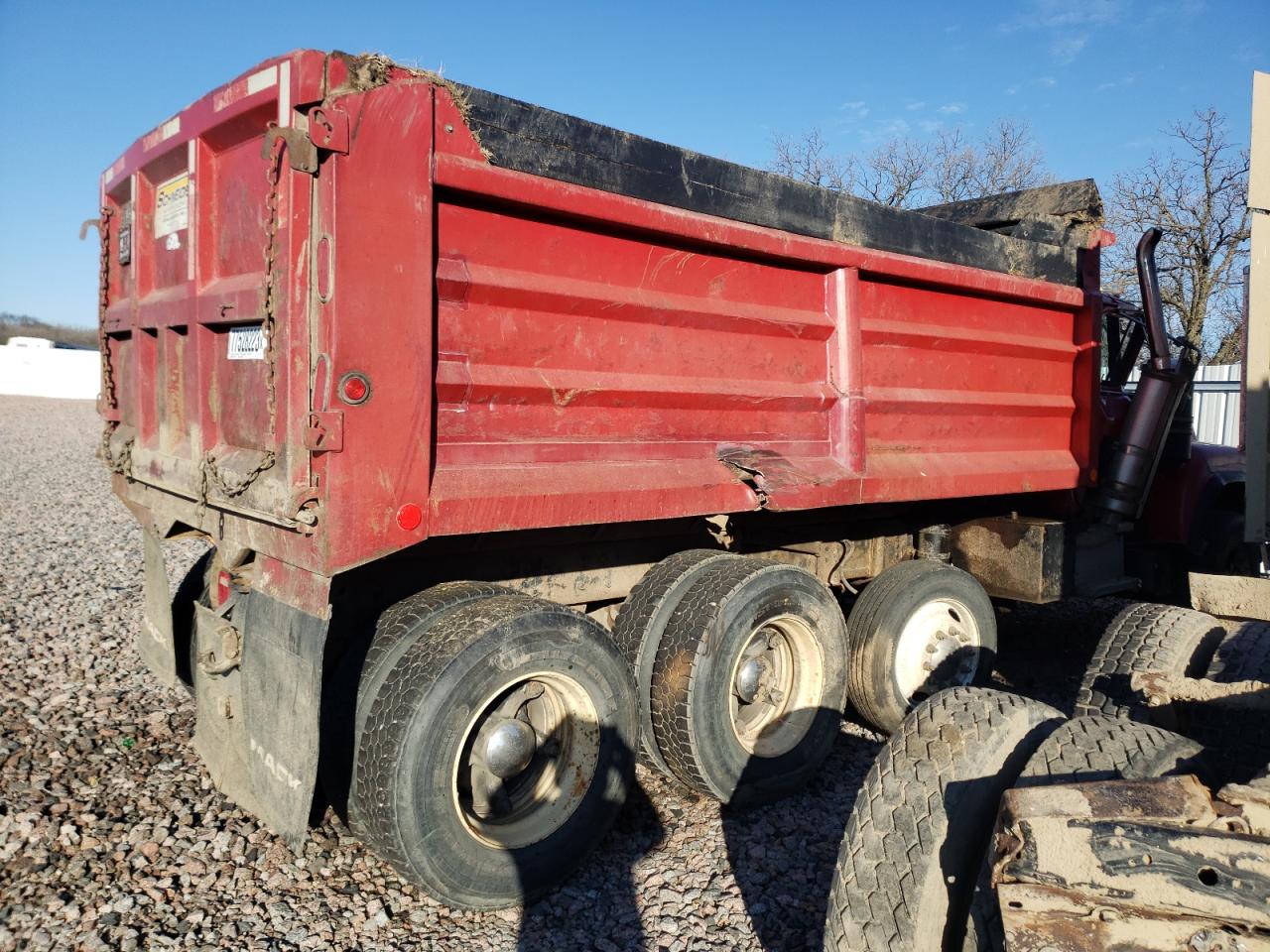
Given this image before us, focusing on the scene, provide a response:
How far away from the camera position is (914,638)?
4906mm

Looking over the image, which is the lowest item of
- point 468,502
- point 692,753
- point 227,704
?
point 692,753

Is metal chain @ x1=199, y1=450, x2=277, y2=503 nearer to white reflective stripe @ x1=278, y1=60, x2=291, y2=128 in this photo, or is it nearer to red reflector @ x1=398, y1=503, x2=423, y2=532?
red reflector @ x1=398, y1=503, x2=423, y2=532

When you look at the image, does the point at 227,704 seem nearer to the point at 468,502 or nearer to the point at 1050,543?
the point at 468,502

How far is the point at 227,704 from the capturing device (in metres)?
3.47

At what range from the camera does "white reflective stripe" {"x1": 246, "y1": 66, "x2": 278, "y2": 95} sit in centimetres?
289

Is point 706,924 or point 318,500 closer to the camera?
point 318,500

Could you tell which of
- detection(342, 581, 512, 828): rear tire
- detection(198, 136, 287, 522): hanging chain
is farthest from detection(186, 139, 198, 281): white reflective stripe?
detection(342, 581, 512, 828): rear tire

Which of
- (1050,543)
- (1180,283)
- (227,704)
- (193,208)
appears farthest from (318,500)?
(1180,283)

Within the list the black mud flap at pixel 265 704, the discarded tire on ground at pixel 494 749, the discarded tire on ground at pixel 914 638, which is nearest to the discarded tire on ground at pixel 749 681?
the discarded tire on ground at pixel 494 749

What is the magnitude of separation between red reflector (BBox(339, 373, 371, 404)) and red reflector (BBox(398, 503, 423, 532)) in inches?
14.1

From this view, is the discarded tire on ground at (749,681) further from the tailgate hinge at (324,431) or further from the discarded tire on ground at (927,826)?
the tailgate hinge at (324,431)

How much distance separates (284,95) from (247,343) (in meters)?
0.86

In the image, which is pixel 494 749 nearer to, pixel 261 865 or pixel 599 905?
pixel 599 905

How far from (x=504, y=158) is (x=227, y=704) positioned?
2.21 metres
